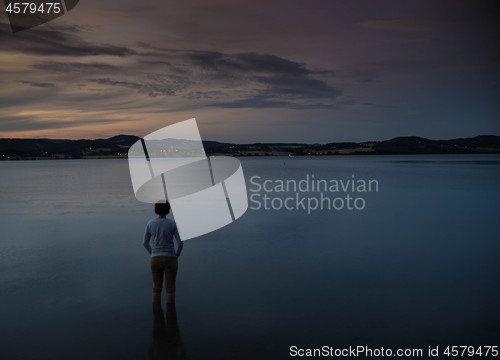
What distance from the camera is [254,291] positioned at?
9.40m

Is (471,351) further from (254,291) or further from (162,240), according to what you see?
(162,240)

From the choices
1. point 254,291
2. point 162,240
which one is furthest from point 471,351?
point 162,240

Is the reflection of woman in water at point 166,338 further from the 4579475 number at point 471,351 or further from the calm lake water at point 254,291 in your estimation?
the 4579475 number at point 471,351

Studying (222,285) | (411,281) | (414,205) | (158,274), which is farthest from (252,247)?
(414,205)

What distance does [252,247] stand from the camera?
14.8 metres

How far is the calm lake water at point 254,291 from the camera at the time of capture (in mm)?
6753

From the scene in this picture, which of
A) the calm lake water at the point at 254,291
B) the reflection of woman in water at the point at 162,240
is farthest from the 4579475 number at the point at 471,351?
the reflection of woman in water at the point at 162,240

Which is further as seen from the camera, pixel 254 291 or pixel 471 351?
pixel 254 291

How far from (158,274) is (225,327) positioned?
1595 millimetres

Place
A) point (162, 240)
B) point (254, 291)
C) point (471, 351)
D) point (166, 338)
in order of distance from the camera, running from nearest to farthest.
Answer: point (471, 351), point (166, 338), point (162, 240), point (254, 291)

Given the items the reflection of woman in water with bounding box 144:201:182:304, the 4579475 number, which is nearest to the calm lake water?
the 4579475 number

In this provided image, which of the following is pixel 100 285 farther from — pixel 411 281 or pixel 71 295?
pixel 411 281

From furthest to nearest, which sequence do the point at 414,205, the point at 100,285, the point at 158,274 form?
the point at 414,205 → the point at 100,285 → the point at 158,274

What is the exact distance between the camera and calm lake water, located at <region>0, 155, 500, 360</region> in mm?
6753
